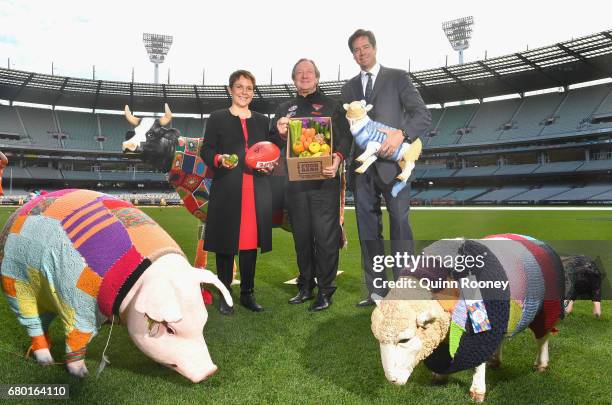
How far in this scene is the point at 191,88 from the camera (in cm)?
4528

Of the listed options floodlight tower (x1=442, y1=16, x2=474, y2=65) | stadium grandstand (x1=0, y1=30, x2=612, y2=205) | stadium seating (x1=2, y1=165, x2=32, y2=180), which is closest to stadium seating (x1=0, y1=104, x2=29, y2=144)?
stadium grandstand (x1=0, y1=30, x2=612, y2=205)

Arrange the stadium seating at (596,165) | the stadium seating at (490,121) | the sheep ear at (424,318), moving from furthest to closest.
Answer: the stadium seating at (490,121)
the stadium seating at (596,165)
the sheep ear at (424,318)

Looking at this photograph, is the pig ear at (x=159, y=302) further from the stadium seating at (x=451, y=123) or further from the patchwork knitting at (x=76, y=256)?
the stadium seating at (x=451, y=123)

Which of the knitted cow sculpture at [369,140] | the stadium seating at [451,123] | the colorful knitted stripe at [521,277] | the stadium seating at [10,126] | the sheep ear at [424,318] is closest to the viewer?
the sheep ear at [424,318]

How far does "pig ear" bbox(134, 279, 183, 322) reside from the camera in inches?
86.0

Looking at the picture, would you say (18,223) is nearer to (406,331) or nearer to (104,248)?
(104,248)

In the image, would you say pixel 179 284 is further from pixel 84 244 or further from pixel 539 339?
pixel 539 339

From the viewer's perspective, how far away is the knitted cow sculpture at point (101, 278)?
2.32 metres

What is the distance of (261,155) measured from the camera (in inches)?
156

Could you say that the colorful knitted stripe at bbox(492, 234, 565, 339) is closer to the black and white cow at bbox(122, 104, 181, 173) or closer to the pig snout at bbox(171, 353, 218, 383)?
the pig snout at bbox(171, 353, 218, 383)

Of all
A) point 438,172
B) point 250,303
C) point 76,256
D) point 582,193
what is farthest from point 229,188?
point 438,172

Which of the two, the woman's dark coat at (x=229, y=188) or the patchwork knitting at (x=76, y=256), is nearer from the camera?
the patchwork knitting at (x=76, y=256)

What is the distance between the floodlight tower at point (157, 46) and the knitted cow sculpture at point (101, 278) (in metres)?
55.5

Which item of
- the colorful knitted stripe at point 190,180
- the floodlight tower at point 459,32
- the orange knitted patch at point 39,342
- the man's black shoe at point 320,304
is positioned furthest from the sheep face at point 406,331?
the floodlight tower at point 459,32
